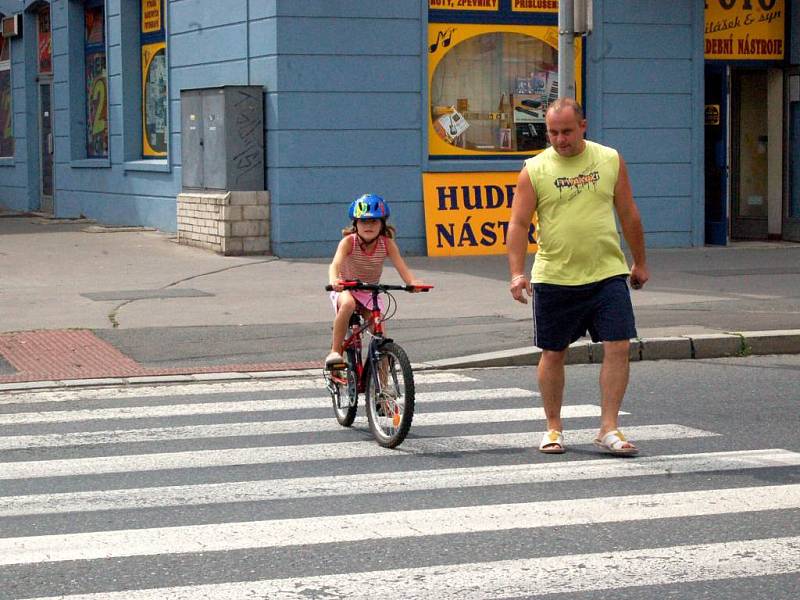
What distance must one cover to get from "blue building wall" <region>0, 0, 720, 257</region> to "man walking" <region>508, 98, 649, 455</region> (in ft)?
36.9

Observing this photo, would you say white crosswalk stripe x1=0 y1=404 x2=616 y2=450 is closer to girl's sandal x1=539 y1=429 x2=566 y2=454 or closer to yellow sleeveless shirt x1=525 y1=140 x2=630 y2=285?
girl's sandal x1=539 y1=429 x2=566 y2=454

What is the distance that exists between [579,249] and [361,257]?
4.55 ft

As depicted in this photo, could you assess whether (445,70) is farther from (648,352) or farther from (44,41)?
(44,41)

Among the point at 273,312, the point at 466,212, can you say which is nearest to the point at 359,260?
the point at 273,312

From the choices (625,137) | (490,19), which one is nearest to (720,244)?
(625,137)

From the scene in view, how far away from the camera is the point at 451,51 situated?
19.6m

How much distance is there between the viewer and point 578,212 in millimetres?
7750

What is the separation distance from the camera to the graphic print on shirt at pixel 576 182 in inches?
304

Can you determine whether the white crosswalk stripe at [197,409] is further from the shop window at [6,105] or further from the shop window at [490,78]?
the shop window at [6,105]

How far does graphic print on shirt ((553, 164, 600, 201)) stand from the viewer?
773cm

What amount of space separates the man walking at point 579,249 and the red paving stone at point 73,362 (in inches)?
143

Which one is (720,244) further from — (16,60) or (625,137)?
(16,60)

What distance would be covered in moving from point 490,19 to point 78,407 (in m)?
11.5

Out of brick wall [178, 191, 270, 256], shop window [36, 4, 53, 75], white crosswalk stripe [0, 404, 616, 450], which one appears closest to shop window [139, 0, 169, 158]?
brick wall [178, 191, 270, 256]
